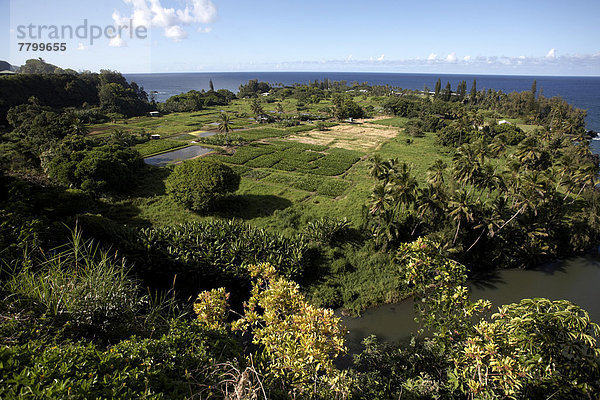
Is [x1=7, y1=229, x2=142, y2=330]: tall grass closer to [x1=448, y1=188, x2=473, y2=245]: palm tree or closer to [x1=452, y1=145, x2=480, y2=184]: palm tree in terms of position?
[x1=448, y1=188, x2=473, y2=245]: palm tree

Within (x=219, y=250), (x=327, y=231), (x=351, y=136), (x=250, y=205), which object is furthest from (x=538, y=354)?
(x=351, y=136)

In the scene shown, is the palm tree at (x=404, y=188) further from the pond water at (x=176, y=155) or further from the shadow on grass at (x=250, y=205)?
the pond water at (x=176, y=155)

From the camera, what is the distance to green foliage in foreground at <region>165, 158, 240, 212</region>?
3397 cm

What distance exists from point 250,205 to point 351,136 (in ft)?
174

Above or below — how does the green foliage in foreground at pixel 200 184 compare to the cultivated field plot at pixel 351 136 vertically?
below

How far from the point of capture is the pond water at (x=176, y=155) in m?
55.6

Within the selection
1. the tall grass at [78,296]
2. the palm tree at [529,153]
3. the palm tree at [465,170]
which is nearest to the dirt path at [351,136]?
the palm tree at [529,153]

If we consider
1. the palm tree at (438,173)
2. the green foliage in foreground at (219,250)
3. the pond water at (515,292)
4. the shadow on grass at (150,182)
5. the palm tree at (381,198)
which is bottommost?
the pond water at (515,292)

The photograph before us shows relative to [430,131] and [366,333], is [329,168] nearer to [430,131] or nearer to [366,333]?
[366,333]

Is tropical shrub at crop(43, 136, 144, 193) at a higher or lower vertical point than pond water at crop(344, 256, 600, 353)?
higher

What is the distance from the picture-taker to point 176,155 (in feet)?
199

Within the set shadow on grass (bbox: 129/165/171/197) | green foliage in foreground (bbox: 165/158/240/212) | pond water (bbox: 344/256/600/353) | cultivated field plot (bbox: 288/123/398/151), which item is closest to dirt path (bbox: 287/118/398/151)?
cultivated field plot (bbox: 288/123/398/151)

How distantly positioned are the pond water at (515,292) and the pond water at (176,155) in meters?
47.2

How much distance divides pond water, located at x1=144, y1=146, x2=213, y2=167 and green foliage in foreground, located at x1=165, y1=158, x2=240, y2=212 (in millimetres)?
21182
